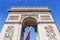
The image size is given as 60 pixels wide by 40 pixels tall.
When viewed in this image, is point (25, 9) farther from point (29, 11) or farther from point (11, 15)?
point (11, 15)

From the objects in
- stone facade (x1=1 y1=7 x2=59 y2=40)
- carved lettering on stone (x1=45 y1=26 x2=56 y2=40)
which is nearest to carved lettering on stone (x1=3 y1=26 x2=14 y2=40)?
stone facade (x1=1 y1=7 x2=59 y2=40)

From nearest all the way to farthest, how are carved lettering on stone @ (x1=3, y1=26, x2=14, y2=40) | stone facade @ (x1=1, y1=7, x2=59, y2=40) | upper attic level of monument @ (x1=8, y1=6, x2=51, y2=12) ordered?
1. carved lettering on stone @ (x1=3, y1=26, x2=14, y2=40)
2. stone facade @ (x1=1, y1=7, x2=59, y2=40)
3. upper attic level of monument @ (x1=8, y1=6, x2=51, y2=12)

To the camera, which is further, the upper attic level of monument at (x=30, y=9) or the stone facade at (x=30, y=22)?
the upper attic level of monument at (x=30, y=9)

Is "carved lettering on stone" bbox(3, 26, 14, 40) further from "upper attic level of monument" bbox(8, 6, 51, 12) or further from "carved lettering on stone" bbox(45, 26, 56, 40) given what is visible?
"carved lettering on stone" bbox(45, 26, 56, 40)

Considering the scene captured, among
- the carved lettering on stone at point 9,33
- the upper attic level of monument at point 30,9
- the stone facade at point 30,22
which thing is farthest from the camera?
the upper attic level of monument at point 30,9

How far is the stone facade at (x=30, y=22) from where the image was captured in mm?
10444

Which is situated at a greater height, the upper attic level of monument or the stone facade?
the upper attic level of monument

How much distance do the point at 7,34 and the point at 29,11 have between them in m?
4.49

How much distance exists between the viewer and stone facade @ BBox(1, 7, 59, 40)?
10444 mm

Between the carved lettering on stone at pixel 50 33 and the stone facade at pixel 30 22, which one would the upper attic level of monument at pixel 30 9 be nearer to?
the stone facade at pixel 30 22

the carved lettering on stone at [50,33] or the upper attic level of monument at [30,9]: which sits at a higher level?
the upper attic level of monument at [30,9]

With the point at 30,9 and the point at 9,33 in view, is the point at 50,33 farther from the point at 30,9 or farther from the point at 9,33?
the point at 30,9

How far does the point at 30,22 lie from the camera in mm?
13727

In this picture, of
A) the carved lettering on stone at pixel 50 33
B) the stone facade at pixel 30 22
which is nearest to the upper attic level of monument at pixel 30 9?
the stone facade at pixel 30 22
